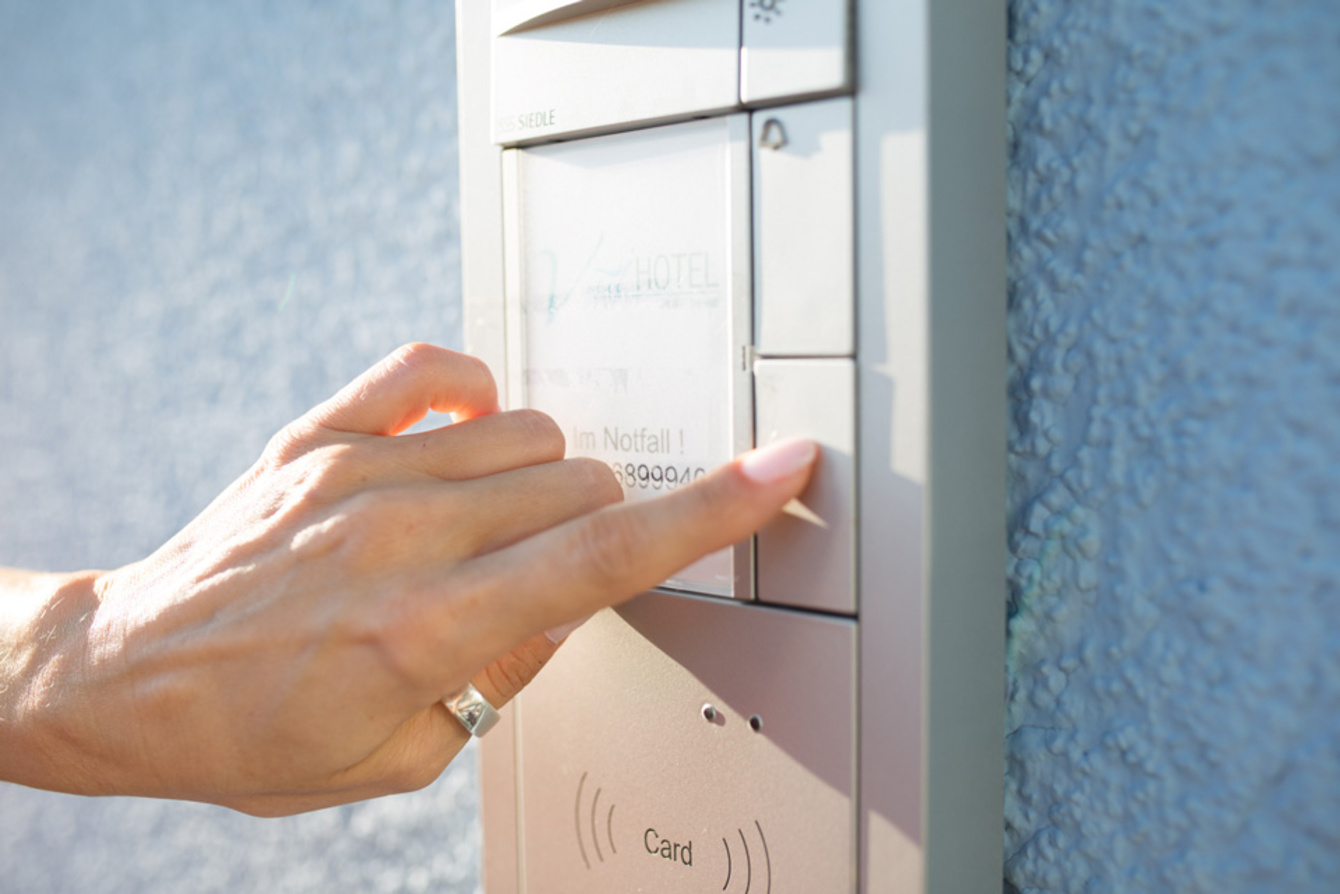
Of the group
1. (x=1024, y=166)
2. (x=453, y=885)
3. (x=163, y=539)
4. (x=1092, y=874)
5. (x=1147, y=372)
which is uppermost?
(x=1024, y=166)

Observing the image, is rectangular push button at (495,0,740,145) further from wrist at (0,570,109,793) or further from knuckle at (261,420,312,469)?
wrist at (0,570,109,793)

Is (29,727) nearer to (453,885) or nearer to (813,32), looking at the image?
(453,885)

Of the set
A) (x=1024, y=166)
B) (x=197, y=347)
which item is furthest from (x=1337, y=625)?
(x=197, y=347)

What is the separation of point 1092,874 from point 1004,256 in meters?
0.30

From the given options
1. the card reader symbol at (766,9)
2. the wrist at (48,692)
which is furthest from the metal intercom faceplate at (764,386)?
the wrist at (48,692)

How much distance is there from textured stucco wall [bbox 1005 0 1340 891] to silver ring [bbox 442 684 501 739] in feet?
0.86

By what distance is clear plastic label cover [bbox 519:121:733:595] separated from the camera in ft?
1.32

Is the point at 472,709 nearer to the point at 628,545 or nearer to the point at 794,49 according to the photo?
the point at 628,545

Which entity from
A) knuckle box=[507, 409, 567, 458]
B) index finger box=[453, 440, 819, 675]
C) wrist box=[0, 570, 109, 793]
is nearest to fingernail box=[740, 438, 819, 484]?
index finger box=[453, 440, 819, 675]

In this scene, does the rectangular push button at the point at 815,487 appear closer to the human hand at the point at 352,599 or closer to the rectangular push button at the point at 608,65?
the human hand at the point at 352,599

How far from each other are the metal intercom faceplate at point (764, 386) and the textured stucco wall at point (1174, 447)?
0.05 metres

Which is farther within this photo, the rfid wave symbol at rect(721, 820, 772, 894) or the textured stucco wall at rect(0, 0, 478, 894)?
the textured stucco wall at rect(0, 0, 478, 894)

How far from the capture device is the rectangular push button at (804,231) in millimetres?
366

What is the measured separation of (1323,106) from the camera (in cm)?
39
